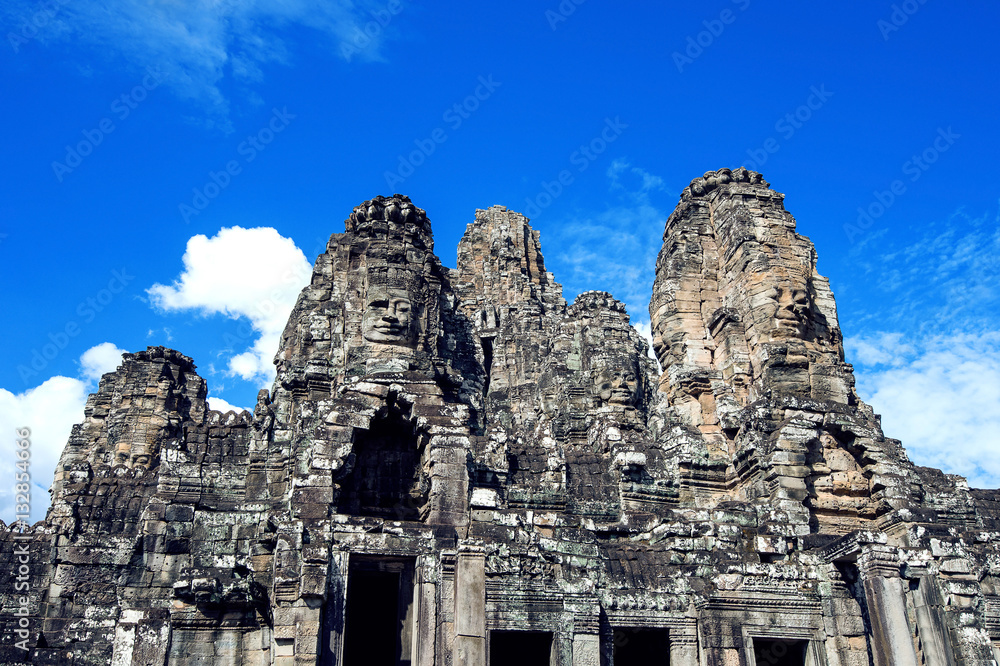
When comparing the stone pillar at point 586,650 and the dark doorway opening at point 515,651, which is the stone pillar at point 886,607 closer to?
the stone pillar at point 586,650

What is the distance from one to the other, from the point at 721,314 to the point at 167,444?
12210 mm

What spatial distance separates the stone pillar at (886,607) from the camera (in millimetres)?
11227

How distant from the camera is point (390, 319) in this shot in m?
15.1

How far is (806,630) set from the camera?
11.8 meters

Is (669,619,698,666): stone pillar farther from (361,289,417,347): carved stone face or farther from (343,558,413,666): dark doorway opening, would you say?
(361,289,417,347): carved stone face

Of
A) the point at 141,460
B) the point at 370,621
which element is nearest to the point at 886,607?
the point at 370,621

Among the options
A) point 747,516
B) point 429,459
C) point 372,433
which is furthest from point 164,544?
point 747,516

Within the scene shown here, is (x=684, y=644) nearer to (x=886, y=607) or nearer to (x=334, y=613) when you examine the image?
(x=886, y=607)

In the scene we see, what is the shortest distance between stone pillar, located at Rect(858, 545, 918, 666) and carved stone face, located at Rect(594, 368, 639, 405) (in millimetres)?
9280

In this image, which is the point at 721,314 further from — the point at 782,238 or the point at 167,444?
the point at 167,444

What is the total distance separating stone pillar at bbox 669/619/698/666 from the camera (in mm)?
11359

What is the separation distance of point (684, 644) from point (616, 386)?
9.70 metres

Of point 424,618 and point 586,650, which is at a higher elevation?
point 424,618

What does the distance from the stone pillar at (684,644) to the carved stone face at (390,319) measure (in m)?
7.26
